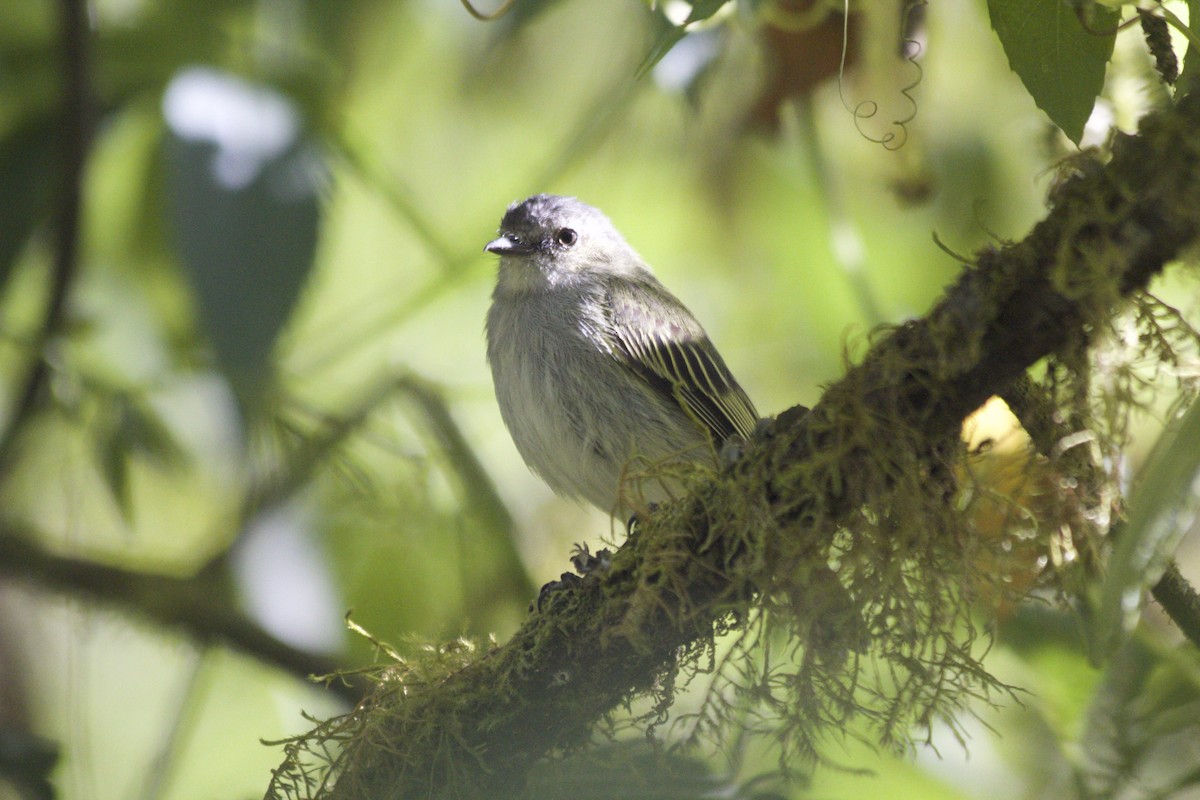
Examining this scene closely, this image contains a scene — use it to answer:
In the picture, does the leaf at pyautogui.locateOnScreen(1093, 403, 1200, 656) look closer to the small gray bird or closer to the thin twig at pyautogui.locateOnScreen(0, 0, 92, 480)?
the small gray bird

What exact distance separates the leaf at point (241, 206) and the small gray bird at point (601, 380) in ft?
2.61

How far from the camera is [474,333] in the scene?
537 centimetres

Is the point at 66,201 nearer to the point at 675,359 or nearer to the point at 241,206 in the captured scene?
the point at 241,206

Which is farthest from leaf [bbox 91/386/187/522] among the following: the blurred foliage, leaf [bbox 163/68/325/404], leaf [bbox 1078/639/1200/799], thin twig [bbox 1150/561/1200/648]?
thin twig [bbox 1150/561/1200/648]

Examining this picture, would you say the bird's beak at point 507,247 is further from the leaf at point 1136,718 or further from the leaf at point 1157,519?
the leaf at point 1157,519

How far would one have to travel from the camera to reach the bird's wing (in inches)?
136

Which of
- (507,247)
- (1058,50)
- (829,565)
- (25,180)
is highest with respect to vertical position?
(25,180)

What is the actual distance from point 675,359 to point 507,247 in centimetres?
85

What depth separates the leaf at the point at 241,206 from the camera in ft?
9.37

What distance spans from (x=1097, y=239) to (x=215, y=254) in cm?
209

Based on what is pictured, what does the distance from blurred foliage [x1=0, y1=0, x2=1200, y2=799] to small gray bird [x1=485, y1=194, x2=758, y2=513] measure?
50 cm

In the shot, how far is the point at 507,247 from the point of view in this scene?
13.4 feet

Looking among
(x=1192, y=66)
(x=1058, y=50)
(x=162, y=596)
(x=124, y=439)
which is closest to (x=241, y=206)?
(x=124, y=439)

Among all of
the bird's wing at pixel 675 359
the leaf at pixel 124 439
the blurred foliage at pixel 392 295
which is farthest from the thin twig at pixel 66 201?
the bird's wing at pixel 675 359
